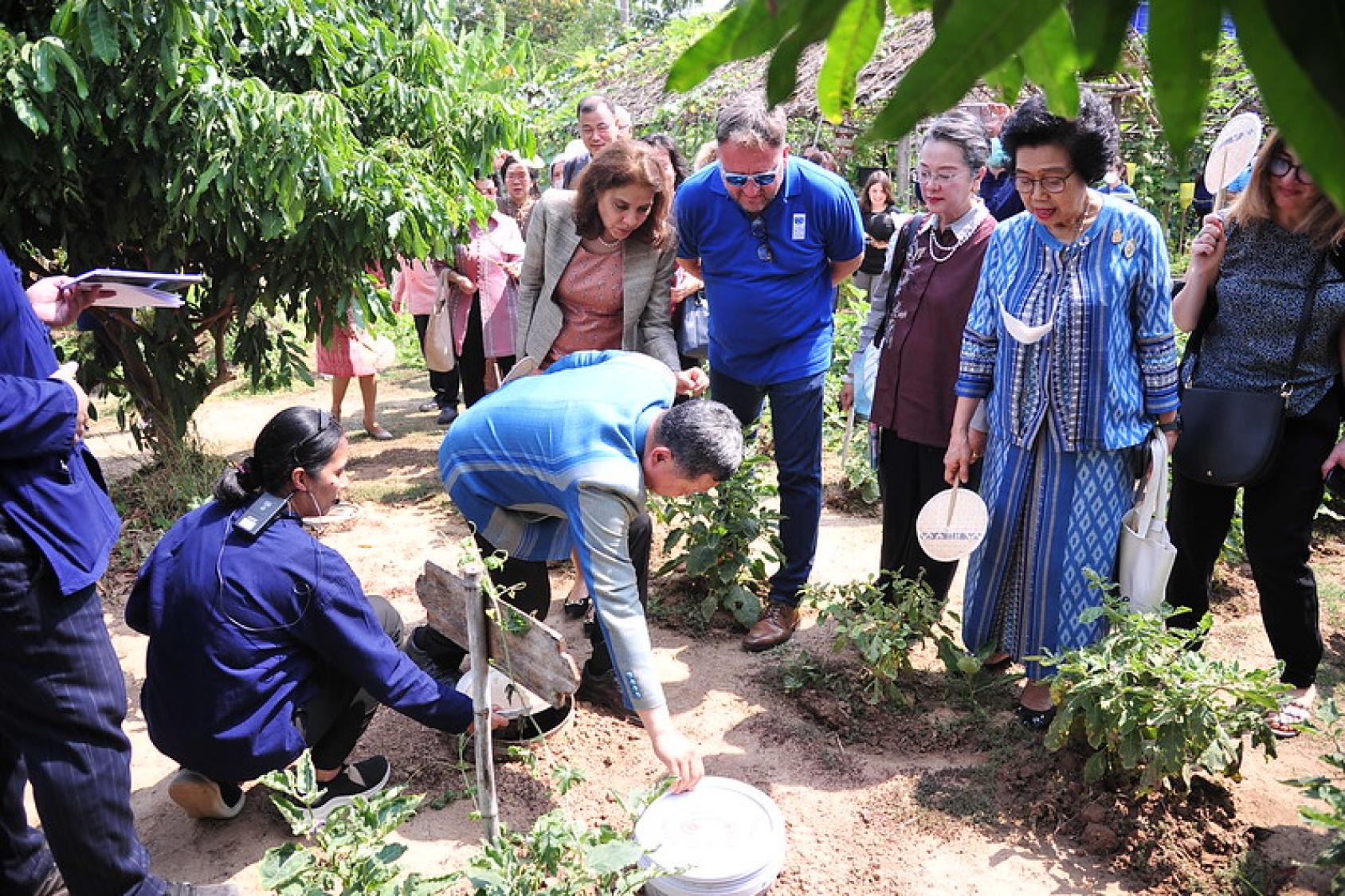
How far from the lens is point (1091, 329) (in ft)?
8.95

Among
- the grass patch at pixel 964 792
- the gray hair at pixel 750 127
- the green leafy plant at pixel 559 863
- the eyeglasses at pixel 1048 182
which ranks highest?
the gray hair at pixel 750 127

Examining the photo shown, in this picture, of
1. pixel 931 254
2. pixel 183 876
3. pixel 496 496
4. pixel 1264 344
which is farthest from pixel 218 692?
pixel 1264 344

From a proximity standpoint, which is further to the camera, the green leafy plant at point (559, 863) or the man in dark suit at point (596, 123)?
the man in dark suit at point (596, 123)

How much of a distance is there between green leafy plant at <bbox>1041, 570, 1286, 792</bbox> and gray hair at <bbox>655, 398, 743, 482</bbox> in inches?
41.8

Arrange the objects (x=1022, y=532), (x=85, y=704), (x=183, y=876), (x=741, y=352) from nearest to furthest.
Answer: (x=85, y=704)
(x=183, y=876)
(x=1022, y=532)
(x=741, y=352)

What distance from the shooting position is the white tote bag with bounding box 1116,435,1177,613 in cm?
278

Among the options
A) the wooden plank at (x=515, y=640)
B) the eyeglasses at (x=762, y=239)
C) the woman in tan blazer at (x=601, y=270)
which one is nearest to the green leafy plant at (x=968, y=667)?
the woman in tan blazer at (x=601, y=270)

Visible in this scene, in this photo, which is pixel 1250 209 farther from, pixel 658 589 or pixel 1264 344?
pixel 658 589

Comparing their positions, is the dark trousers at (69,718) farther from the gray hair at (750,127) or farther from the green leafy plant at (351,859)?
the gray hair at (750,127)

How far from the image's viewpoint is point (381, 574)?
4.47 m

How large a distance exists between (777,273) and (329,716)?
2025mm

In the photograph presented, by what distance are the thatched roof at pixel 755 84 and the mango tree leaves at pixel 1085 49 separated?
22.7 feet

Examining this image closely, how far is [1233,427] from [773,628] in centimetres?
170

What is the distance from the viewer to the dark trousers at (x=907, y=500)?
3.54m
